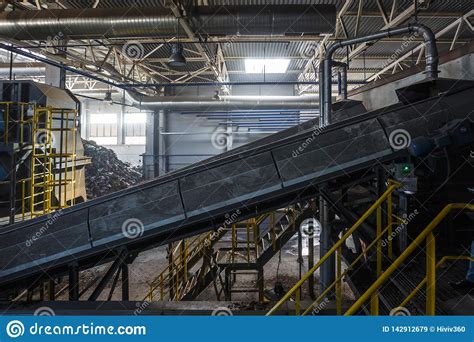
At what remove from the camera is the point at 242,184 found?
4.09m

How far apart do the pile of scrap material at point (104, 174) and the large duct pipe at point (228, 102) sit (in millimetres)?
3069

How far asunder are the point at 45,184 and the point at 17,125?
1952 mm

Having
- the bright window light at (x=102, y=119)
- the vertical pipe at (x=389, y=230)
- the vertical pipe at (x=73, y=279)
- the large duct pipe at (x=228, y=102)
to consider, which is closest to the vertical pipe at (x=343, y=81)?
the large duct pipe at (x=228, y=102)

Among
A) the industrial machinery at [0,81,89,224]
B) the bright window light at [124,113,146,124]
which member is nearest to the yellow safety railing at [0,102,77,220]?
the industrial machinery at [0,81,89,224]

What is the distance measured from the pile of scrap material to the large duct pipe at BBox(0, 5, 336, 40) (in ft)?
23.5

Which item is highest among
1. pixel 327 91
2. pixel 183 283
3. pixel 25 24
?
pixel 25 24

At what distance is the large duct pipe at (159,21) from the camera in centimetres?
663

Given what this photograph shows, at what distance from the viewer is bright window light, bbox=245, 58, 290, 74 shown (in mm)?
13461
